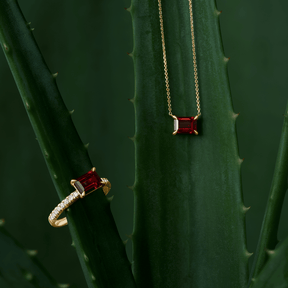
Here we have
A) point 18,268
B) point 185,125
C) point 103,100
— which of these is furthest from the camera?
point 103,100

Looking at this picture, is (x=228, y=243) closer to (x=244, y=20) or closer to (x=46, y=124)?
(x=46, y=124)

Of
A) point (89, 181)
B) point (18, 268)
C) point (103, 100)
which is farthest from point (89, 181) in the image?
point (103, 100)

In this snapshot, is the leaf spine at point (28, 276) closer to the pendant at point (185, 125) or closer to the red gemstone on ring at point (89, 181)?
the red gemstone on ring at point (89, 181)

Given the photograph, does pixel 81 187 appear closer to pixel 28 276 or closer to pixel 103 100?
pixel 28 276

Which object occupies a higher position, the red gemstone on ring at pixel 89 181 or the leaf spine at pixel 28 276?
A: the red gemstone on ring at pixel 89 181

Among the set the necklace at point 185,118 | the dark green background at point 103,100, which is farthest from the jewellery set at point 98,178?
the dark green background at point 103,100

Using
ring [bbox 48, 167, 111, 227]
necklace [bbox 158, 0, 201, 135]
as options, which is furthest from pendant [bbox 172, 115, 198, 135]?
ring [bbox 48, 167, 111, 227]
